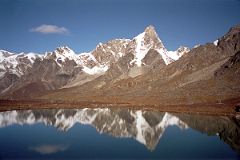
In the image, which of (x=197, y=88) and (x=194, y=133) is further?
(x=197, y=88)

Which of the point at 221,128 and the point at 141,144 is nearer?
the point at 141,144

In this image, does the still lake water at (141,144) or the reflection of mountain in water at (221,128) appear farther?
the reflection of mountain in water at (221,128)

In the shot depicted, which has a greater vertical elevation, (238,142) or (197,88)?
(197,88)

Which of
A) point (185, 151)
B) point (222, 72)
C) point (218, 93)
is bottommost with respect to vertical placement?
point (185, 151)

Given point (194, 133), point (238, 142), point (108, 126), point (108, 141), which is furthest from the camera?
point (108, 126)

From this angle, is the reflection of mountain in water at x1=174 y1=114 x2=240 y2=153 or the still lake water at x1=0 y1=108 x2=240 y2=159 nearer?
the still lake water at x1=0 y1=108 x2=240 y2=159

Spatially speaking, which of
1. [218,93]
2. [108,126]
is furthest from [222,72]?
[108,126]

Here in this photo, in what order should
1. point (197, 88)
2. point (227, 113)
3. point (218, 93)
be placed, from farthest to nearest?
point (197, 88) < point (218, 93) < point (227, 113)

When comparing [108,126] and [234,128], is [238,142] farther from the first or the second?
[108,126]

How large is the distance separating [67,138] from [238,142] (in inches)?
1145

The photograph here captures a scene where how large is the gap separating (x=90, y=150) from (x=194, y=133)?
29.0 m

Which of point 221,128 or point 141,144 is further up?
point 221,128

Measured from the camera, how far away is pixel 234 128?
244 feet

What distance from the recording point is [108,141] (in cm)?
6297
